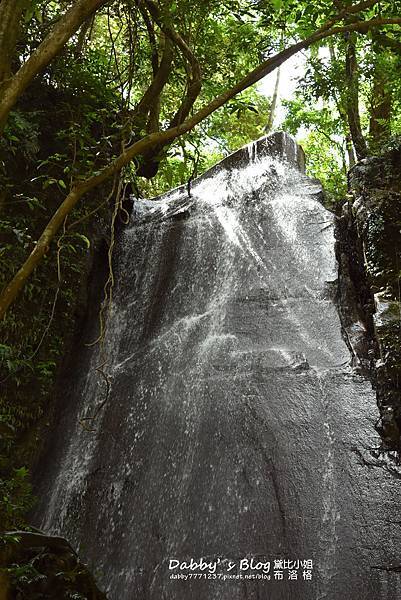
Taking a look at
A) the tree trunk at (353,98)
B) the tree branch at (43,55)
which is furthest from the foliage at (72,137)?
the tree branch at (43,55)

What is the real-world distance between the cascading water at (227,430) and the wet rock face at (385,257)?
0.78 ft

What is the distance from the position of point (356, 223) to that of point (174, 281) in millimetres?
2402

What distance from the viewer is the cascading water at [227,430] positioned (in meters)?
5.12

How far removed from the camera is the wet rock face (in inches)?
229

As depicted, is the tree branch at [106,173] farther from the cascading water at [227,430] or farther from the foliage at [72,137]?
the cascading water at [227,430]

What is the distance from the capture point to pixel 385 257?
22.4 feet

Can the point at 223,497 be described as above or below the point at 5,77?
below

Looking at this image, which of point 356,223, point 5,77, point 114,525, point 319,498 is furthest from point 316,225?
point 5,77

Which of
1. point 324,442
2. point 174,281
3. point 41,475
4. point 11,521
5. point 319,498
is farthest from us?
point 174,281

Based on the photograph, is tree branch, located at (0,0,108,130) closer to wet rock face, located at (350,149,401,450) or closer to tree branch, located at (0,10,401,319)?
tree branch, located at (0,10,401,319)

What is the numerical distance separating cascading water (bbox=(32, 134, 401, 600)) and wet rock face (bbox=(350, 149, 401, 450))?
0.24 m

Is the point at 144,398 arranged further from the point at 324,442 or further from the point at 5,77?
the point at 5,77

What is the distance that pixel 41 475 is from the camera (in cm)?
651

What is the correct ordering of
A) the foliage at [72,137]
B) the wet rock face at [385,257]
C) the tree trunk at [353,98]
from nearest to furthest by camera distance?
the wet rock face at [385,257], the foliage at [72,137], the tree trunk at [353,98]
